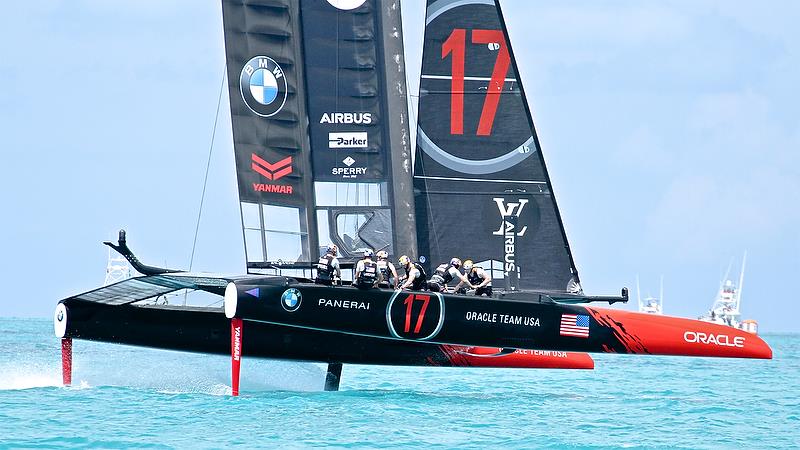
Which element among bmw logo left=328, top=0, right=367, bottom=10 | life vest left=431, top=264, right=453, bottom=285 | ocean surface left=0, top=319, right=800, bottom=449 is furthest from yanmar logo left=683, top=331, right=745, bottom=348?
bmw logo left=328, top=0, right=367, bottom=10

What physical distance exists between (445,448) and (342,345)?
4.84 meters

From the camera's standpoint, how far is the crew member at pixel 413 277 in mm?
15734

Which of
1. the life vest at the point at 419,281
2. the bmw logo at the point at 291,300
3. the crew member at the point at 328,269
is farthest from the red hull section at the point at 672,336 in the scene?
the bmw logo at the point at 291,300

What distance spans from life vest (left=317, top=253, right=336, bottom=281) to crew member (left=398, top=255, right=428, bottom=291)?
94 centimetres

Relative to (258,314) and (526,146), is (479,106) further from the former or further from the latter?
(258,314)

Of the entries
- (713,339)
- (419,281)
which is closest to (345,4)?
(419,281)

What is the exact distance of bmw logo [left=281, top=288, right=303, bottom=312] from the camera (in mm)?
14961

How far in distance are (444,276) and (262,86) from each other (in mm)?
3636

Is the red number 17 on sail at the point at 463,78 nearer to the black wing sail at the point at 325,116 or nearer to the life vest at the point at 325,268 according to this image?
the black wing sail at the point at 325,116

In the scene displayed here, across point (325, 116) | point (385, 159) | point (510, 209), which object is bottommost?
point (510, 209)

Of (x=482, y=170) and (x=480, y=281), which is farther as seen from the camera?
(x=482, y=170)

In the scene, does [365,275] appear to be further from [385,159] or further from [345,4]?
[345,4]

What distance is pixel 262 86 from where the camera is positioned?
1702cm

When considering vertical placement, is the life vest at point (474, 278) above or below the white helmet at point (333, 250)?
below
